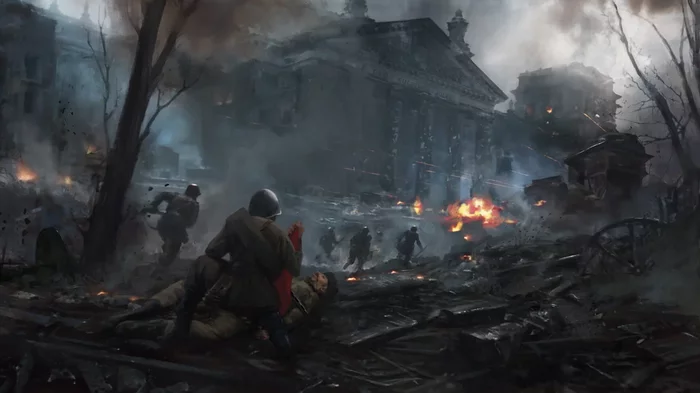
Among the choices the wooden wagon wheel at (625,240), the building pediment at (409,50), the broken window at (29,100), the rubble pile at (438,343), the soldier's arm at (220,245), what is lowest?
the rubble pile at (438,343)

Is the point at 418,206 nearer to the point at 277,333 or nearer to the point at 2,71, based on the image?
the point at 277,333

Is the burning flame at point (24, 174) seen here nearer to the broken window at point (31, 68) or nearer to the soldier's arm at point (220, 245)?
the broken window at point (31, 68)

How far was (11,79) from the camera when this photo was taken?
5.33m

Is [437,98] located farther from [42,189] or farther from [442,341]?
[42,189]

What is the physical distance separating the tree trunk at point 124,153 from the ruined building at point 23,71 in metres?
0.74

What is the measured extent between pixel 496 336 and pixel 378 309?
39.8 inches

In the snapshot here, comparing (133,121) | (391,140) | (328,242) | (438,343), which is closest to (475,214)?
(391,140)

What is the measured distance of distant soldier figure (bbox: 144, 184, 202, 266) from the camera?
4.90m

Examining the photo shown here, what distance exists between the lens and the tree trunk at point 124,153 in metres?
4.99

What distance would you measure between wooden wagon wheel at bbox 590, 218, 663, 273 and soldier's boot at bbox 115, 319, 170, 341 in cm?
391

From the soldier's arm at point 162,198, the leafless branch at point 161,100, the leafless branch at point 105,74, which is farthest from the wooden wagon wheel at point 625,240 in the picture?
the leafless branch at point 105,74

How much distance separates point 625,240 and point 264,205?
339 cm

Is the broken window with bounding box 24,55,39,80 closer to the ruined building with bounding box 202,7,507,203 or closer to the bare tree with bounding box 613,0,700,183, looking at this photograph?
the ruined building with bounding box 202,7,507,203

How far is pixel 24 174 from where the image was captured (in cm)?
514
